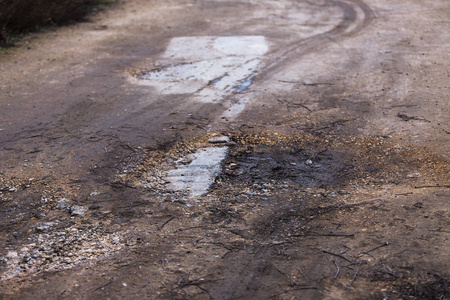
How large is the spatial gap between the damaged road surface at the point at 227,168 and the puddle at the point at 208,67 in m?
0.05

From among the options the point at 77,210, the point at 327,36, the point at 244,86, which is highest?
the point at 327,36

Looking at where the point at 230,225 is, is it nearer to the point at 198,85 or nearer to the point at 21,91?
the point at 198,85

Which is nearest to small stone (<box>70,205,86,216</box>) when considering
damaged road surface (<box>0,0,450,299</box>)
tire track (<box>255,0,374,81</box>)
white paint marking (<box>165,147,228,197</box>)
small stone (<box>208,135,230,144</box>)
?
damaged road surface (<box>0,0,450,299</box>)

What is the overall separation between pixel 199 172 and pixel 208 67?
374 cm

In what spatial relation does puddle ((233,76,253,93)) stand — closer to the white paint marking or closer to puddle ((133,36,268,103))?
puddle ((133,36,268,103))

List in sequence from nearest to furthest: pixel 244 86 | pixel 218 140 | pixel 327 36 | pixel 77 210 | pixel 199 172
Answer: pixel 77 210, pixel 199 172, pixel 218 140, pixel 244 86, pixel 327 36

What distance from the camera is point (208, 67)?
8.55 m

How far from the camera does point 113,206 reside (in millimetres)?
4641

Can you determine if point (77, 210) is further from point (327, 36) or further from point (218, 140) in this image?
point (327, 36)

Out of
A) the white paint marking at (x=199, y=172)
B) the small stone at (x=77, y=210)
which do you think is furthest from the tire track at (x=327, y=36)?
the small stone at (x=77, y=210)

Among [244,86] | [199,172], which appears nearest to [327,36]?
[244,86]

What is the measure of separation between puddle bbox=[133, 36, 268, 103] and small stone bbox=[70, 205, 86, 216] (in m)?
3.00

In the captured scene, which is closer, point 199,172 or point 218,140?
point 199,172

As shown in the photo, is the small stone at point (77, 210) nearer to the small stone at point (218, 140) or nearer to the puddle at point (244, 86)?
the small stone at point (218, 140)
